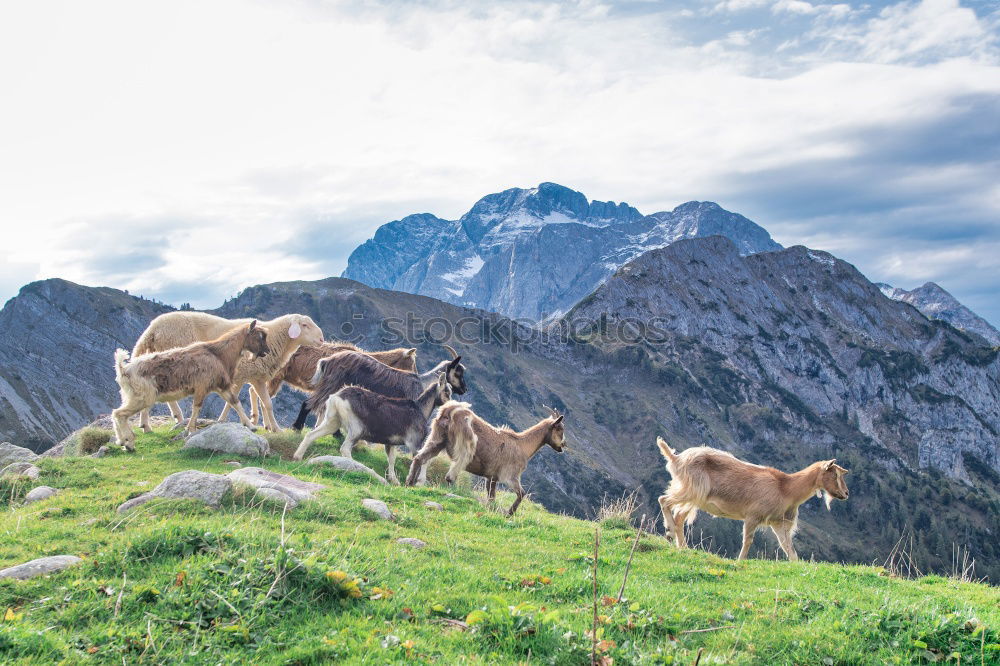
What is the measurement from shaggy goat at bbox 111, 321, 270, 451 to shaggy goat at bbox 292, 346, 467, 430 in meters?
2.20

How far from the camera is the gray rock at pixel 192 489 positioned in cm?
976

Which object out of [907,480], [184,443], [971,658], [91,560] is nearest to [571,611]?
[971,658]

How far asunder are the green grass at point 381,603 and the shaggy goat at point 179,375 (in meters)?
6.04

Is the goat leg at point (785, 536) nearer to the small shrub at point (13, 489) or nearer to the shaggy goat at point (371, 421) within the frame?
the shaggy goat at point (371, 421)

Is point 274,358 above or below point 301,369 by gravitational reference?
above

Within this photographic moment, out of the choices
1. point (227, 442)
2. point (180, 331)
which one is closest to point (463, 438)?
point (227, 442)

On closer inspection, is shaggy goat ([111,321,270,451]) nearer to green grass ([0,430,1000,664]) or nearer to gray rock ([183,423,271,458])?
gray rock ([183,423,271,458])

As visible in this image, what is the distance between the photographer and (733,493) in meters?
14.5

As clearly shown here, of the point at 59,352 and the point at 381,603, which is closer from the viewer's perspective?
the point at 381,603

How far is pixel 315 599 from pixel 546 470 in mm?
168296

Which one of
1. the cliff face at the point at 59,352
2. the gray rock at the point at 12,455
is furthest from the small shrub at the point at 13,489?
the cliff face at the point at 59,352

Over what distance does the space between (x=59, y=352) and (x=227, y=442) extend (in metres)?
176

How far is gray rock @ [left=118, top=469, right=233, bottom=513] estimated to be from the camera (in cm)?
976

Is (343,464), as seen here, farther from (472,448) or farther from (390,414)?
(472,448)
